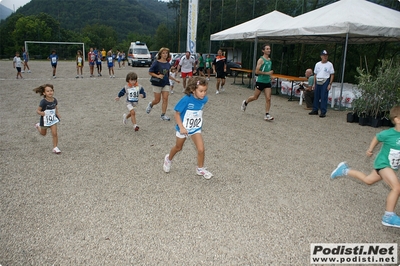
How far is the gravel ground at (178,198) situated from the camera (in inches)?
122

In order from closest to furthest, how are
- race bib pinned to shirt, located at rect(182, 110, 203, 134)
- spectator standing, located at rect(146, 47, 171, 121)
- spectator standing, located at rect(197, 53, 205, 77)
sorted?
race bib pinned to shirt, located at rect(182, 110, 203, 134)
spectator standing, located at rect(146, 47, 171, 121)
spectator standing, located at rect(197, 53, 205, 77)

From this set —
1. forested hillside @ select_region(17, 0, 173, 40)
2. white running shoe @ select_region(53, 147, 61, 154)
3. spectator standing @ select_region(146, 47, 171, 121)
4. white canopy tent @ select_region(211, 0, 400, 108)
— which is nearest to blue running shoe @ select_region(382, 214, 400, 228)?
white running shoe @ select_region(53, 147, 61, 154)

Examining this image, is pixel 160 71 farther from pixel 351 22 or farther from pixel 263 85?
pixel 351 22

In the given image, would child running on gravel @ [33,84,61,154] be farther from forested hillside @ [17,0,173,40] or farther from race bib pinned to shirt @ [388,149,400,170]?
forested hillside @ [17,0,173,40]

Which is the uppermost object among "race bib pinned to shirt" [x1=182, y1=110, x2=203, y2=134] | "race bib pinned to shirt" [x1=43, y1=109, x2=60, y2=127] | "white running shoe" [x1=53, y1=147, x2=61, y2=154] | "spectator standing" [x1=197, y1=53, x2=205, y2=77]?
"spectator standing" [x1=197, y1=53, x2=205, y2=77]

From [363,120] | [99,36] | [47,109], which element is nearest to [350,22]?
[363,120]

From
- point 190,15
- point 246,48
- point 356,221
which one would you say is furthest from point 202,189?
point 246,48

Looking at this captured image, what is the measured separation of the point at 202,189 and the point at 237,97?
9.75 meters

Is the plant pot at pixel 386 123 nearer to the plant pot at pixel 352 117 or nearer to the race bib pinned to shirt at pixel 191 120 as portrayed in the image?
the plant pot at pixel 352 117

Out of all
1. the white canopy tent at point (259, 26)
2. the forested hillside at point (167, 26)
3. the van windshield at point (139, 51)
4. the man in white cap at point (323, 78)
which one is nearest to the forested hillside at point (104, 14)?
the forested hillside at point (167, 26)

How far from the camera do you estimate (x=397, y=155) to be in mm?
3494

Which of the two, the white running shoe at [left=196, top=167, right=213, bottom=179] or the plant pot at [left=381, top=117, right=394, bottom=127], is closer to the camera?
the white running shoe at [left=196, top=167, right=213, bottom=179]

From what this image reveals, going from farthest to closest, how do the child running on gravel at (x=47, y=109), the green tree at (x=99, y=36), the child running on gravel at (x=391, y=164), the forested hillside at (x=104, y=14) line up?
1. the forested hillside at (x=104, y=14)
2. the green tree at (x=99, y=36)
3. the child running on gravel at (x=47, y=109)
4. the child running on gravel at (x=391, y=164)

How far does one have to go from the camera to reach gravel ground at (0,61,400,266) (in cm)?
310
